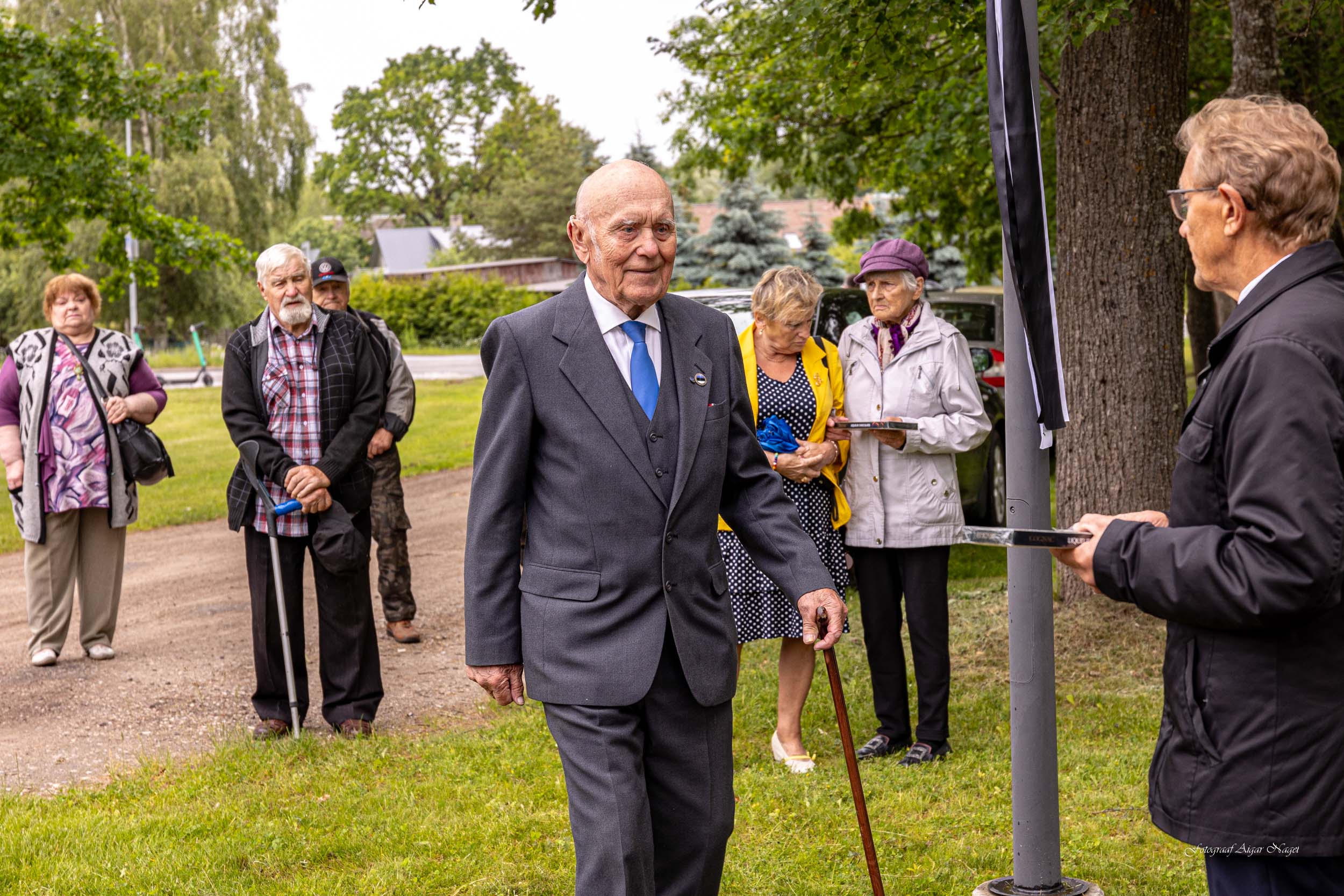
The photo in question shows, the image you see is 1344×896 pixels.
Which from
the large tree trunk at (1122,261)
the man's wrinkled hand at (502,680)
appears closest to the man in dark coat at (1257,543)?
the man's wrinkled hand at (502,680)

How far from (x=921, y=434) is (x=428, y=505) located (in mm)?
8889

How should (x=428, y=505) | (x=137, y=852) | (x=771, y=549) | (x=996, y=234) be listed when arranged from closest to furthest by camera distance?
(x=771, y=549)
(x=137, y=852)
(x=428, y=505)
(x=996, y=234)

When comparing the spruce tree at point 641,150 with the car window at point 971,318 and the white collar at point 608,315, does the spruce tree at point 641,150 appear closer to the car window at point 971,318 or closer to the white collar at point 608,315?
the car window at point 971,318

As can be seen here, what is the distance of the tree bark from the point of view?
8.88 meters

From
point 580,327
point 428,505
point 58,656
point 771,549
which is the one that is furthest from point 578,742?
point 428,505

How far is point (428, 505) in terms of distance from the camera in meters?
13.8

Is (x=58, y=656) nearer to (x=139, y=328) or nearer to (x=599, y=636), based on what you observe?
(x=599, y=636)

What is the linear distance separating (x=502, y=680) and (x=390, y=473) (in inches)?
199

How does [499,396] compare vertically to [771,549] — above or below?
above

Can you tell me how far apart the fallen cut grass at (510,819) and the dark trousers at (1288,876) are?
2.04 meters

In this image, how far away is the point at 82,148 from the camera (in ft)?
45.6

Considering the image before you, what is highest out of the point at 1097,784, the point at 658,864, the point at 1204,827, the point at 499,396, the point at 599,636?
the point at 499,396

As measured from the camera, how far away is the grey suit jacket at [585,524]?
10.6 ft

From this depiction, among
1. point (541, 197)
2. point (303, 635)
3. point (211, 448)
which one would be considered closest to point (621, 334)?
point (303, 635)
